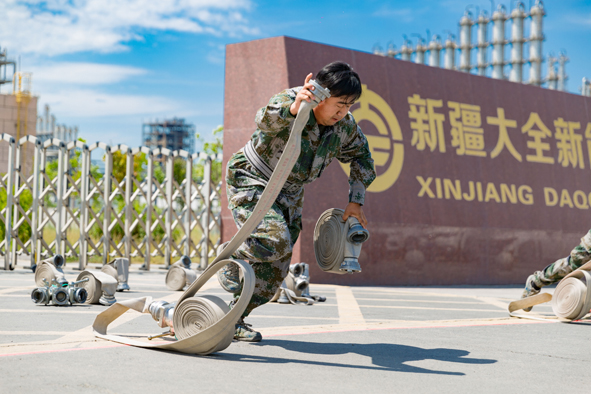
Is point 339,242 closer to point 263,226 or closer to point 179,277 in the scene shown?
point 263,226

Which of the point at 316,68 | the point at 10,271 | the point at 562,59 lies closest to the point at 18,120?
the point at 10,271

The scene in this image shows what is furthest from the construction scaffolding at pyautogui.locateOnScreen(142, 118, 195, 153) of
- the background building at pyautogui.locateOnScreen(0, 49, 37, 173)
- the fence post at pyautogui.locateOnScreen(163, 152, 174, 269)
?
the fence post at pyautogui.locateOnScreen(163, 152, 174, 269)

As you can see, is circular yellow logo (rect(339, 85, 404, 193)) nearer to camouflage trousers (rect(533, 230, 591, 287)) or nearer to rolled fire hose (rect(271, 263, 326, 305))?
rolled fire hose (rect(271, 263, 326, 305))

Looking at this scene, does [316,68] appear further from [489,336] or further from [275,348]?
[275,348]

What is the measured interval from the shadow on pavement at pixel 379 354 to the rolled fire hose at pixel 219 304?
14 cm

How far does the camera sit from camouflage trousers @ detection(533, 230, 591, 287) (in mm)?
5301

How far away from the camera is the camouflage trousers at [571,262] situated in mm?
5301

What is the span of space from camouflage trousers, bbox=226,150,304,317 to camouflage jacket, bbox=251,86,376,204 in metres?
0.13

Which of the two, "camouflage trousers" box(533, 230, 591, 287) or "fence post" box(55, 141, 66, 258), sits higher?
"fence post" box(55, 141, 66, 258)

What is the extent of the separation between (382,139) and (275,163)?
23.9 ft

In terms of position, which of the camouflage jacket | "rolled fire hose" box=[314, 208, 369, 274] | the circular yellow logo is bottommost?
"rolled fire hose" box=[314, 208, 369, 274]

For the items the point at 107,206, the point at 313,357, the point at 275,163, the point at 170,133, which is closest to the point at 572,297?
the point at 313,357

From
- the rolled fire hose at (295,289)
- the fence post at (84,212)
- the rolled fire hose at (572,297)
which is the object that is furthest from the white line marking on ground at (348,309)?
the fence post at (84,212)

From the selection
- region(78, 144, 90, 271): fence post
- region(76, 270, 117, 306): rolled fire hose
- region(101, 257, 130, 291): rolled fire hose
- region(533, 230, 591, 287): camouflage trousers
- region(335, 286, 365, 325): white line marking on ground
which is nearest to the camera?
region(335, 286, 365, 325): white line marking on ground
